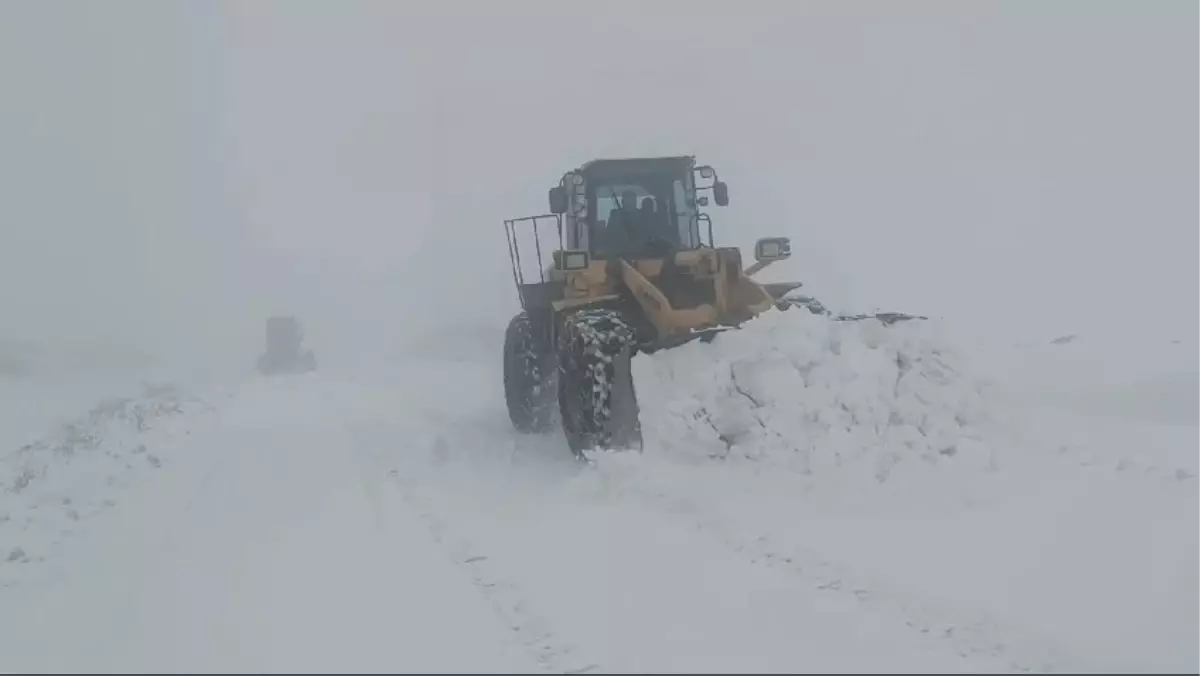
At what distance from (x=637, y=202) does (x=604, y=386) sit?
10.1 ft

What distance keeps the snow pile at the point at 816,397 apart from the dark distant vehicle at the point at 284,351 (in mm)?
27467

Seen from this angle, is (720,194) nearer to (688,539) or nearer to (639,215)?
(639,215)

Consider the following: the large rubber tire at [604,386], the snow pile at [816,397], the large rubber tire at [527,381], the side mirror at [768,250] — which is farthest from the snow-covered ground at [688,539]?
the side mirror at [768,250]

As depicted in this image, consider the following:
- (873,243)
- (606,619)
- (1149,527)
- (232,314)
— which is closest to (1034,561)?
(1149,527)

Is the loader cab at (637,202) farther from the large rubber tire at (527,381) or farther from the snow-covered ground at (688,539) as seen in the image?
the snow-covered ground at (688,539)

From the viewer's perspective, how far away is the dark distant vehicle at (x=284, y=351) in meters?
33.6

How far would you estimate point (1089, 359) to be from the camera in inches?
544

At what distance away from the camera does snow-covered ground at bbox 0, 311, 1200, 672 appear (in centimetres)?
395

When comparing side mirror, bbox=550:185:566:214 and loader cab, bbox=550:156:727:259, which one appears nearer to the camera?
loader cab, bbox=550:156:727:259

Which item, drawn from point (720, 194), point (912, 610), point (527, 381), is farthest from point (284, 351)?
point (912, 610)

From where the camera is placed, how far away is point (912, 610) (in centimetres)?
420

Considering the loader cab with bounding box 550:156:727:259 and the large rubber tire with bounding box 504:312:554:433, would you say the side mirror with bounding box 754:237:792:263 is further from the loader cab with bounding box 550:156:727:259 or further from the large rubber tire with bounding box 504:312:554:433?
the large rubber tire with bounding box 504:312:554:433

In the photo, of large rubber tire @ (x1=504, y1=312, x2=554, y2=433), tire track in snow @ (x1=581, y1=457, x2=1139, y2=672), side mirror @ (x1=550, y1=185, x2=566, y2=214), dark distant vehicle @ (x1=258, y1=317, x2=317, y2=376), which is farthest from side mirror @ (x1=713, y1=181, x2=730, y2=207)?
dark distant vehicle @ (x1=258, y1=317, x2=317, y2=376)

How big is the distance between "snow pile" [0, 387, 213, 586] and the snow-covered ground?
0.07 meters
